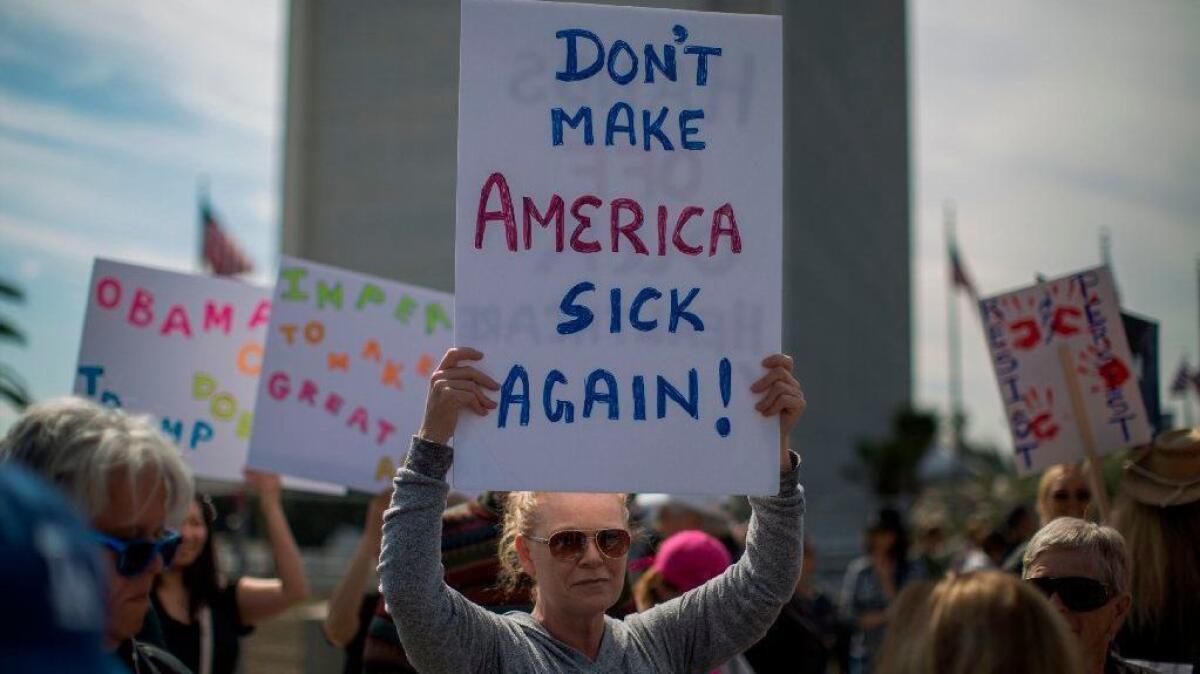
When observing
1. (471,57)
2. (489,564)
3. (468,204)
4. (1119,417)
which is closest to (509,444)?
(468,204)

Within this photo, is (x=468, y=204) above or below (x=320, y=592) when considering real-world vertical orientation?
above

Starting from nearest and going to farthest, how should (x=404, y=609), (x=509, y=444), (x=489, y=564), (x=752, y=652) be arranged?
1. (x=404, y=609)
2. (x=509, y=444)
3. (x=489, y=564)
4. (x=752, y=652)

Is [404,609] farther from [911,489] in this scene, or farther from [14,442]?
[911,489]

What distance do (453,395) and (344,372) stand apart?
82.8 inches

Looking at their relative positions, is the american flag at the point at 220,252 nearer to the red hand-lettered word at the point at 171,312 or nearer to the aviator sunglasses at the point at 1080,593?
the red hand-lettered word at the point at 171,312

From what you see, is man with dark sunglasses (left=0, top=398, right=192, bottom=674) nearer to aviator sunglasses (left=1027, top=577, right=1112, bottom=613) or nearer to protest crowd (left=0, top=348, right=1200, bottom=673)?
protest crowd (left=0, top=348, right=1200, bottom=673)

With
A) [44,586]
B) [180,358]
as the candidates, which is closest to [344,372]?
[180,358]

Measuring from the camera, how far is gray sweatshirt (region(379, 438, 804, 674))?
7.16 ft

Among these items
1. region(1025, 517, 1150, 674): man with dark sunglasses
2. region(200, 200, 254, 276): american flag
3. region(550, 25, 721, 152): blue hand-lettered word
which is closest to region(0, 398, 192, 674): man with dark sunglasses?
region(550, 25, 721, 152): blue hand-lettered word

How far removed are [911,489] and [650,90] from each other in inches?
2374

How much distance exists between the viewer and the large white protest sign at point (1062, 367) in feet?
14.2

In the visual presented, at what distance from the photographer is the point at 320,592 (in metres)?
18.4

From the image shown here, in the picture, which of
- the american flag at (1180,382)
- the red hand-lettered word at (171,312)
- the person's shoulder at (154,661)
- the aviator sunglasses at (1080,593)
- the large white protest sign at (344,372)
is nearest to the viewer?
the person's shoulder at (154,661)

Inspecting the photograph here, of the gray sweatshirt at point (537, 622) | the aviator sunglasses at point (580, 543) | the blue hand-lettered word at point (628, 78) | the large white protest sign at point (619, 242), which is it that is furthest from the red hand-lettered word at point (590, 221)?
the aviator sunglasses at point (580, 543)
